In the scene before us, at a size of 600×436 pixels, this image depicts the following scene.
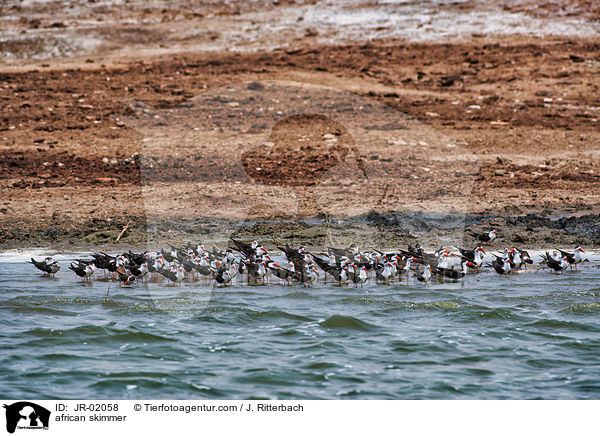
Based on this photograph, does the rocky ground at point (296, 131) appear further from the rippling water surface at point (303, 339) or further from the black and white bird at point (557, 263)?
the rippling water surface at point (303, 339)

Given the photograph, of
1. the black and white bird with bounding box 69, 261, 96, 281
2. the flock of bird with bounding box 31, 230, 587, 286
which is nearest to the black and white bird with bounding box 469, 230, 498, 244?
the flock of bird with bounding box 31, 230, 587, 286

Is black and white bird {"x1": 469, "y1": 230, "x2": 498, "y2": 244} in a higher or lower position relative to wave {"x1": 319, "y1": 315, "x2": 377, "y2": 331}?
higher

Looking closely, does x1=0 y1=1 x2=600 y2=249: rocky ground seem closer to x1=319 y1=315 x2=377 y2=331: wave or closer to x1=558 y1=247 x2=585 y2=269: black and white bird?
x1=558 y1=247 x2=585 y2=269: black and white bird

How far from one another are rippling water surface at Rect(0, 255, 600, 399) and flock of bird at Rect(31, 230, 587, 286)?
0.23 m

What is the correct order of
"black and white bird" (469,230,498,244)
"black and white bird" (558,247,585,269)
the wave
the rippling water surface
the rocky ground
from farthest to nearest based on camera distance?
the rocky ground → "black and white bird" (469,230,498,244) → "black and white bird" (558,247,585,269) → the wave → the rippling water surface

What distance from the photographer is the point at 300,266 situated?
13219mm

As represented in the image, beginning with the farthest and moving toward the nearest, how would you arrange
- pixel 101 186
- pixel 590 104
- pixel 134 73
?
1. pixel 134 73
2. pixel 590 104
3. pixel 101 186

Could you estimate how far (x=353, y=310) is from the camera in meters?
11.8

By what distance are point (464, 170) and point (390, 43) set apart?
12.3m

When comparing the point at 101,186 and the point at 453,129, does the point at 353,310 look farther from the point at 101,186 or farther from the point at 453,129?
the point at 453,129
